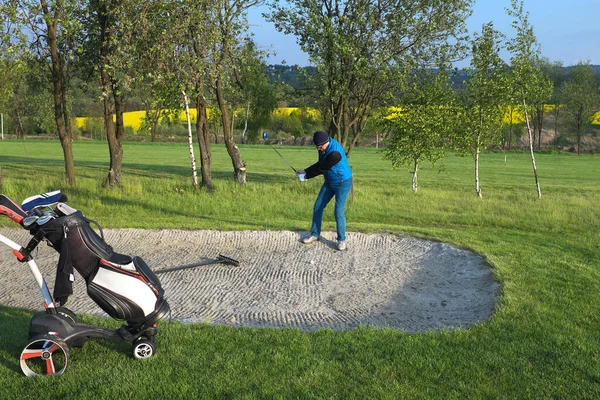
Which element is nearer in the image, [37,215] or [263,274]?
[37,215]

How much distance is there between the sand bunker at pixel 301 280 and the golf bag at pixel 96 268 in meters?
2.00

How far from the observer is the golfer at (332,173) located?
10.2m

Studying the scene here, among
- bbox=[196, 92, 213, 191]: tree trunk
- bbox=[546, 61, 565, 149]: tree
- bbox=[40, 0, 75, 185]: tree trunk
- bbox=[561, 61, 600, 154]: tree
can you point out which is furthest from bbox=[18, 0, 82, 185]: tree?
bbox=[546, 61, 565, 149]: tree

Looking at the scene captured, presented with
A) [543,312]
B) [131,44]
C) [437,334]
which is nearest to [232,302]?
[437,334]

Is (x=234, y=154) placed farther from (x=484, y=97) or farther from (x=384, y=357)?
(x=384, y=357)

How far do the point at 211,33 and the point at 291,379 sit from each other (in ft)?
49.7

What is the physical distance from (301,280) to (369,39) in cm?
1095

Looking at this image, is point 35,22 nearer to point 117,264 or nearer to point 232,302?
point 232,302

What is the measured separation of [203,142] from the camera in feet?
68.7

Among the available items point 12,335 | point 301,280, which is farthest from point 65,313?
point 301,280

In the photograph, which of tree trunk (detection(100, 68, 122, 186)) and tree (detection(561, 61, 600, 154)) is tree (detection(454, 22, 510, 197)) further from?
tree (detection(561, 61, 600, 154))

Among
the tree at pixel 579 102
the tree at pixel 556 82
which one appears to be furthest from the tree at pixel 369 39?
the tree at pixel 556 82

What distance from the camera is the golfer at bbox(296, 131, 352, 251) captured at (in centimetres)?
1020

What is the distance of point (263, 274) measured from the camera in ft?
30.9
